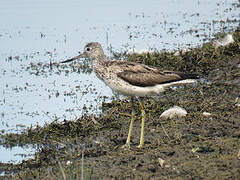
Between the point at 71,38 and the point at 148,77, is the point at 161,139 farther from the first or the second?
the point at 71,38

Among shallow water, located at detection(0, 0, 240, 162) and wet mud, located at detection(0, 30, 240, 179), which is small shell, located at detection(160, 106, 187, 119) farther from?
shallow water, located at detection(0, 0, 240, 162)

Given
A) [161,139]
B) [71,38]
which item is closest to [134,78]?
[161,139]

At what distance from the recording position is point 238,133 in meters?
6.46

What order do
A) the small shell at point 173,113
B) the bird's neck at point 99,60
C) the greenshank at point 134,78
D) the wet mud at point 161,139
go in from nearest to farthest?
the wet mud at point 161,139
the greenshank at point 134,78
the bird's neck at point 99,60
the small shell at point 173,113

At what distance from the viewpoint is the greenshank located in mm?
6738

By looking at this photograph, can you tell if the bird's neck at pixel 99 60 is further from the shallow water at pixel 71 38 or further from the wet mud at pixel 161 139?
the shallow water at pixel 71 38

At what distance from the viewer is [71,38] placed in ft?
46.4

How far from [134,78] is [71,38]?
7631 mm

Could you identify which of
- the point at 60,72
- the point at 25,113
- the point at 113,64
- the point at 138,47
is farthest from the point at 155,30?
the point at 113,64

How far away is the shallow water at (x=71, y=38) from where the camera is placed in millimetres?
9141

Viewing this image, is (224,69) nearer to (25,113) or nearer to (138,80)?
(138,80)

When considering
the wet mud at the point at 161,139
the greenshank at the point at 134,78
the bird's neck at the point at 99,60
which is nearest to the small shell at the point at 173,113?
the wet mud at the point at 161,139

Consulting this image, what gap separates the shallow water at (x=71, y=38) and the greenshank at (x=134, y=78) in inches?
48.3

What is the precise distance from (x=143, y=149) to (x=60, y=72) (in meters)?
5.31
